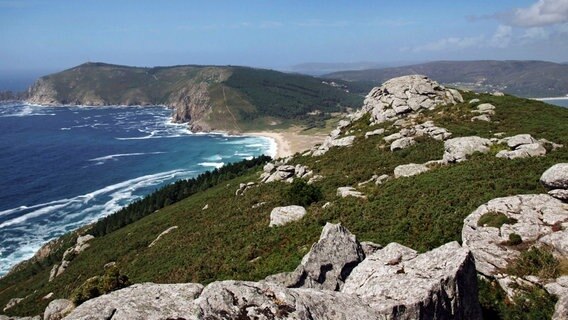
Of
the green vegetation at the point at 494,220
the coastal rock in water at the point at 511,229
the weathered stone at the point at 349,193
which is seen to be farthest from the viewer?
the weathered stone at the point at 349,193

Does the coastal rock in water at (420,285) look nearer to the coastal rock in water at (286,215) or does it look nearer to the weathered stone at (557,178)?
the weathered stone at (557,178)

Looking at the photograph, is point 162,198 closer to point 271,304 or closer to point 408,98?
point 408,98

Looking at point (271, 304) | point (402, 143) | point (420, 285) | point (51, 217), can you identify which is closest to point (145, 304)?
point (271, 304)

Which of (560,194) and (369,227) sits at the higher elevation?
(560,194)

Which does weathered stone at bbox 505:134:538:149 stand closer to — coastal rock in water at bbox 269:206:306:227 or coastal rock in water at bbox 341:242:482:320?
coastal rock in water at bbox 269:206:306:227

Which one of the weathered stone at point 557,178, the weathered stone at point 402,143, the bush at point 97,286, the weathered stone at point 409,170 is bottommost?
the bush at point 97,286

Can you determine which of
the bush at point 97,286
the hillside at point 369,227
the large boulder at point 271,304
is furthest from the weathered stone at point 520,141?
the bush at point 97,286
